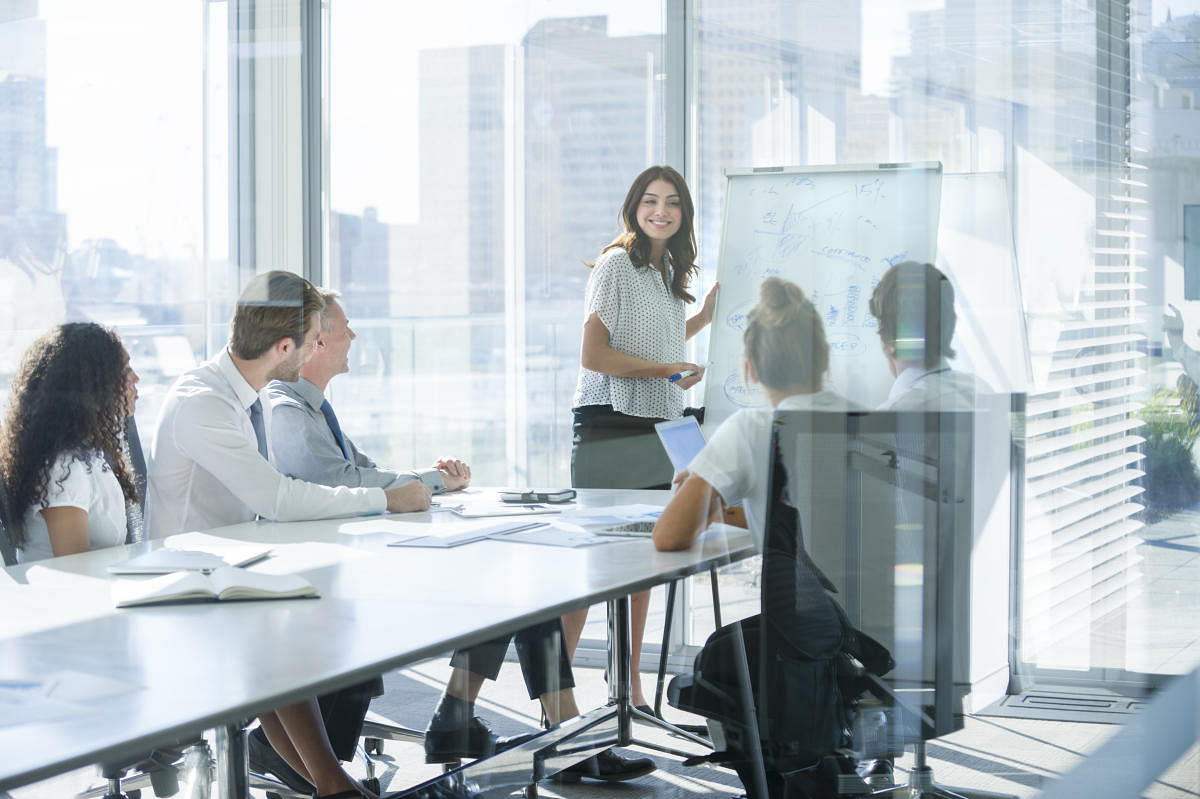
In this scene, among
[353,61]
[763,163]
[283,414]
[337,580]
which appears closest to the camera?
[337,580]

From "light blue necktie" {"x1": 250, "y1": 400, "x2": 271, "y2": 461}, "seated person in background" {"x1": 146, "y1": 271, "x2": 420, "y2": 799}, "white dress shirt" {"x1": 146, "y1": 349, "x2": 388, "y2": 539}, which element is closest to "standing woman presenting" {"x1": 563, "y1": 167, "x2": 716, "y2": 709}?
"seated person in background" {"x1": 146, "y1": 271, "x2": 420, "y2": 799}

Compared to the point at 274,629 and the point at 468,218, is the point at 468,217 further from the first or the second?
the point at 274,629

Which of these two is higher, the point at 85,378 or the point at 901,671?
the point at 85,378

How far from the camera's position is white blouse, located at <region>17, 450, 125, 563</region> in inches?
100.0

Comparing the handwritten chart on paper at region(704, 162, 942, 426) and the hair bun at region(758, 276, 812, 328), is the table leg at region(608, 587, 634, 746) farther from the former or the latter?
the hair bun at region(758, 276, 812, 328)

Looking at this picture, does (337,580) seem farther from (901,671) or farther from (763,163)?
(763,163)

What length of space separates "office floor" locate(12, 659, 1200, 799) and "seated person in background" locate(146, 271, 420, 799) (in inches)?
19.5

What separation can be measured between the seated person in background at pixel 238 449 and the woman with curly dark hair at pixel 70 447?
129 millimetres

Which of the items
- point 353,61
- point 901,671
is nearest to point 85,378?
point 353,61

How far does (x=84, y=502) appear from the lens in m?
2.59

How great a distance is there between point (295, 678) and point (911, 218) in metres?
1.63

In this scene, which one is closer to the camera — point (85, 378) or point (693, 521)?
point (693, 521)

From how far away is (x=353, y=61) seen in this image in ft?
11.9

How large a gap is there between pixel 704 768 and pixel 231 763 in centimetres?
127
